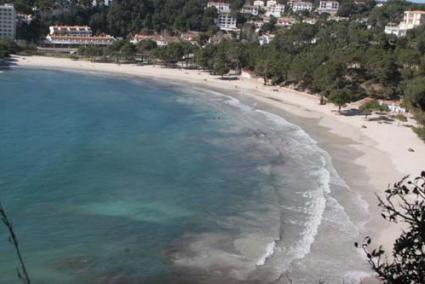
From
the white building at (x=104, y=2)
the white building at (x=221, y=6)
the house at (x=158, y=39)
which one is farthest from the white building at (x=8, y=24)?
the white building at (x=221, y=6)

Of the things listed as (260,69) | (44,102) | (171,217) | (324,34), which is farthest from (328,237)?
(324,34)

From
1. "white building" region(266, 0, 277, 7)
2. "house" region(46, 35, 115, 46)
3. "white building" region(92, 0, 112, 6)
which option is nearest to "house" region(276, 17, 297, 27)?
"white building" region(266, 0, 277, 7)

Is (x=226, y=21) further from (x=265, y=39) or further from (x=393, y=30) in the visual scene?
(x=393, y=30)

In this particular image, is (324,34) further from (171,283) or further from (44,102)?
(171,283)

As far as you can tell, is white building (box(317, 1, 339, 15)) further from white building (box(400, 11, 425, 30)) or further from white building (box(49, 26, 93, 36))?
white building (box(49, 26, 93, 36))

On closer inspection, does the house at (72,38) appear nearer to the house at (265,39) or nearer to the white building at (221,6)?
the house at (265,39)

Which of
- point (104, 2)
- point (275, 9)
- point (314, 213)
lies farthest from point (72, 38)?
point (314, 213)

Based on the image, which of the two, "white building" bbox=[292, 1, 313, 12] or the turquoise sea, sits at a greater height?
"white building" bbox=[292, 1, 313, 12]
